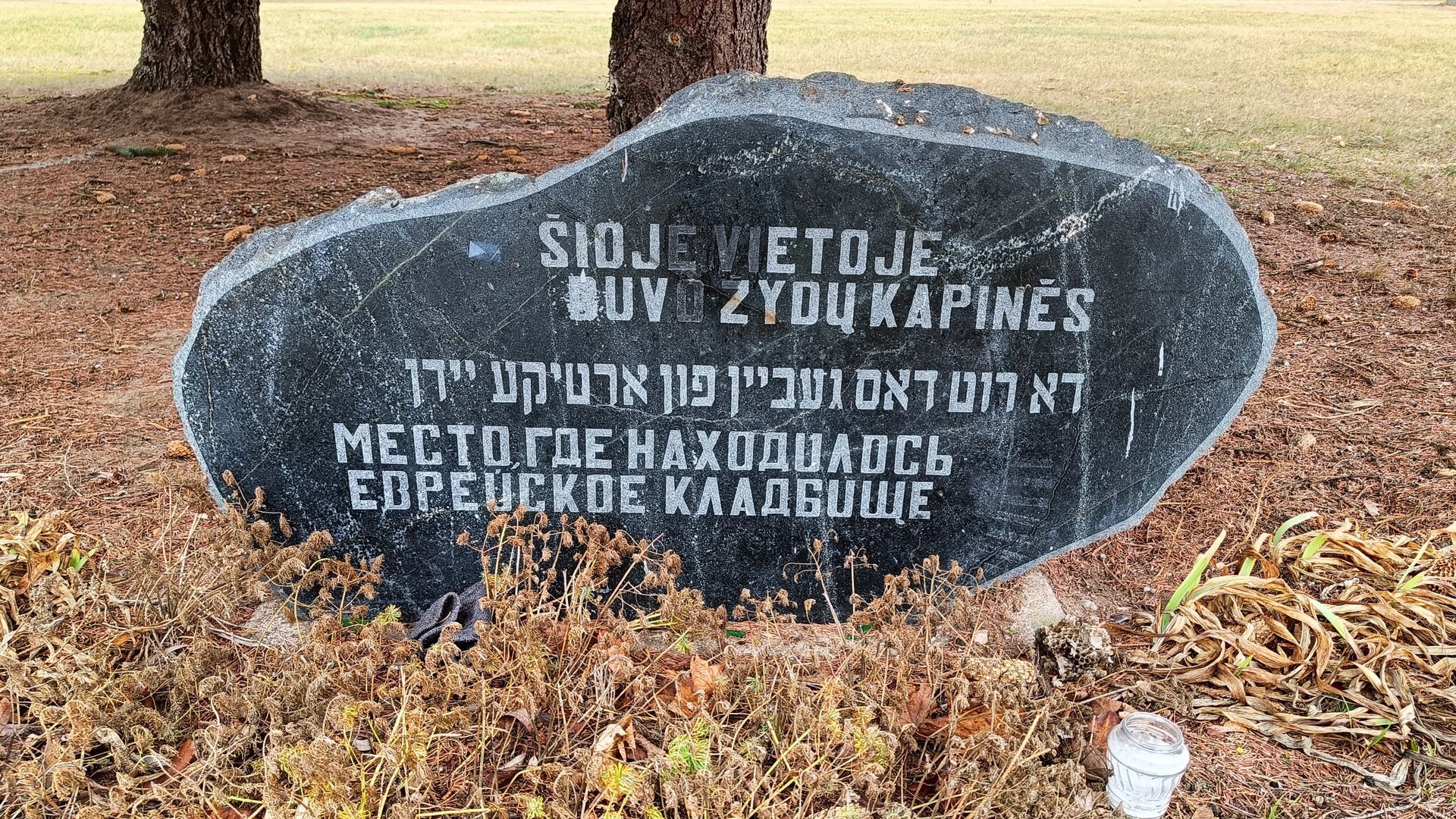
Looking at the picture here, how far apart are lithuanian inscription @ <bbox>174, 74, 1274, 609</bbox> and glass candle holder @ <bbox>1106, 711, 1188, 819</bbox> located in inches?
35.4

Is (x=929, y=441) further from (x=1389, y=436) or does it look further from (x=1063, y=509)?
(x=1389, y=436)

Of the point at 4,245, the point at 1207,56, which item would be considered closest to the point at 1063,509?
the point at 4,245

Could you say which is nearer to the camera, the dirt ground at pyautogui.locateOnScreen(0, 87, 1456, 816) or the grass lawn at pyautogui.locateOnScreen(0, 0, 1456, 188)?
the dirt ground at pyautogui.locateOnScreen(0, 87, 1456, 816)

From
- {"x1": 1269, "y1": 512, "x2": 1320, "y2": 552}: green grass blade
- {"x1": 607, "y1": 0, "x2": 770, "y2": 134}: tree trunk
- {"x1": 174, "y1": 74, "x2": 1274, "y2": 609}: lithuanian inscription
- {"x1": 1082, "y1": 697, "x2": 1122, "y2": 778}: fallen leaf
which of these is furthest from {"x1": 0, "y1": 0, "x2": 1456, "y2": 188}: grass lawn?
{"x1": 1082, "y1": 697, "x2": 1122, "y2": 778}: fallen leaf

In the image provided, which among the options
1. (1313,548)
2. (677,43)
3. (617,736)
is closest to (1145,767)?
(617,736)

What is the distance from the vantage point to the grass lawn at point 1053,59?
31.9ft

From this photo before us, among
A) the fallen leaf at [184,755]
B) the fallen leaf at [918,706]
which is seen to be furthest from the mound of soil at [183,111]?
the fallen leaf at [918,706]

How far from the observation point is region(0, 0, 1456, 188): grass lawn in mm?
9711

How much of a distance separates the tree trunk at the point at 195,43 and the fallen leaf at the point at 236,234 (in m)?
3.60

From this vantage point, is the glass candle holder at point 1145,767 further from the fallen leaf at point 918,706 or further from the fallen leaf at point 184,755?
the fallen leaf at point 184,755

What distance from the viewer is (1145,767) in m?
2.24

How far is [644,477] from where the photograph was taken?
120 inches

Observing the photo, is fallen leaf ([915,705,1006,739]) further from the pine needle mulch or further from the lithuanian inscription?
the lithuanian inscription

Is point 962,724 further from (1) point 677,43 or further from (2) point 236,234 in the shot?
(2) point 236,234
